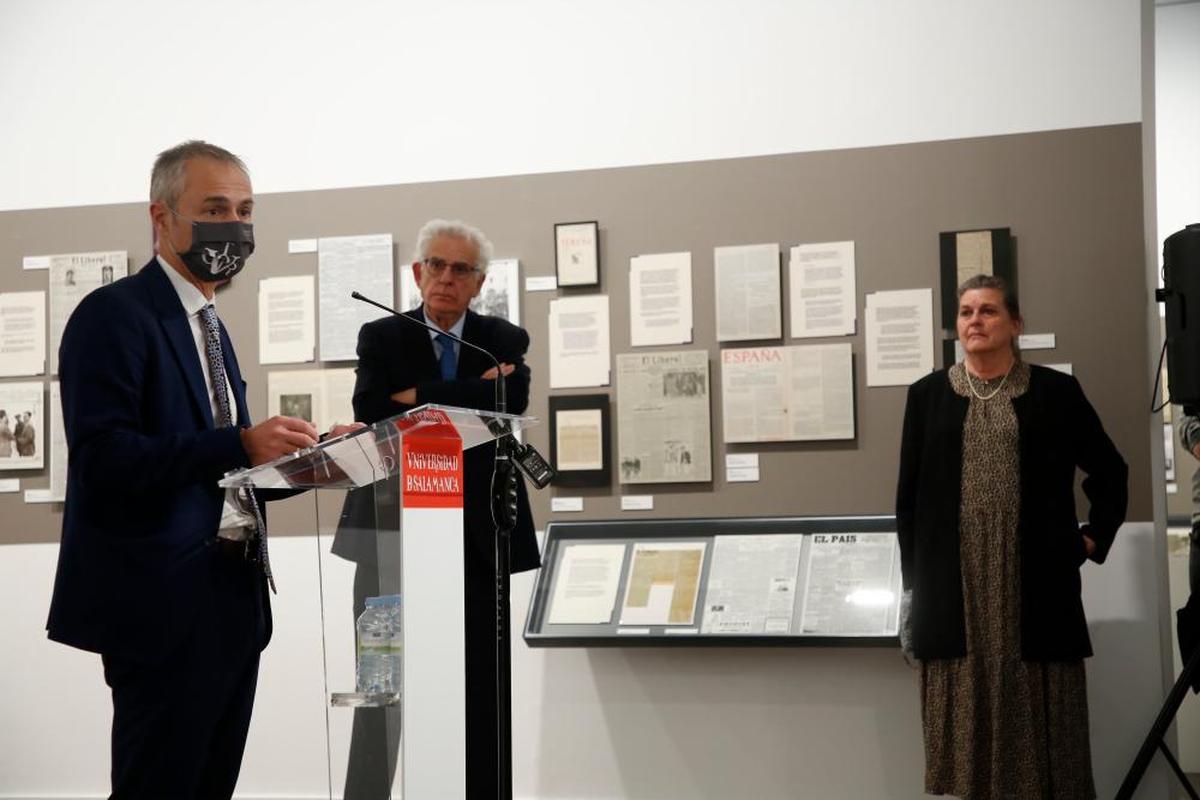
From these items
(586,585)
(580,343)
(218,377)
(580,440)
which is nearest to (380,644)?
(218,377)

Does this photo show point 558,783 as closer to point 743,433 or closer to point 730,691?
point 730,691

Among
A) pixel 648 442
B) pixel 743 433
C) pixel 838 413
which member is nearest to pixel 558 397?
pixel 648 442

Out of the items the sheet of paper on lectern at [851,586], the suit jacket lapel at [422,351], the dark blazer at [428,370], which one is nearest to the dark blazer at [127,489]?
→ the dark blazer at [428,370]

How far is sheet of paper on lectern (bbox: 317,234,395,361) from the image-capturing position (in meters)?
4.92

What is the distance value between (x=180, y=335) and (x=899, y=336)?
9.19 feet

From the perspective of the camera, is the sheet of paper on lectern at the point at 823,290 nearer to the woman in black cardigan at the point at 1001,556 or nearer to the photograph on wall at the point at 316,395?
the woman in black cardigan at the point at 1001,556

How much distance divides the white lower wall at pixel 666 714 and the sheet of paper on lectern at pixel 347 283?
30.3 inches

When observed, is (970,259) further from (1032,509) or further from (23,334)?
(23,334)

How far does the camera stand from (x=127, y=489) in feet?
7.21

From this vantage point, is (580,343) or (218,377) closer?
(218,377)

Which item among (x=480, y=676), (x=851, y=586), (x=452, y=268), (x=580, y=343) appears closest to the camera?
(x=480, y=676)

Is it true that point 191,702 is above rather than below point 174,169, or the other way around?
below

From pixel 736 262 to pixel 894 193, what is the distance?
0.60 m

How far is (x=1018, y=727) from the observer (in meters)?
3.74
